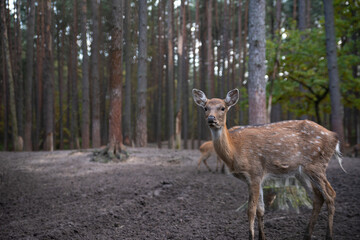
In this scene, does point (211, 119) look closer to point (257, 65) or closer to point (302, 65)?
point (257, 65)

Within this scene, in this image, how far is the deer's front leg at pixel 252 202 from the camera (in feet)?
13.2

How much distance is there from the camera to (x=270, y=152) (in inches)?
177

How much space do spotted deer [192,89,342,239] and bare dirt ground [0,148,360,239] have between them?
63cm

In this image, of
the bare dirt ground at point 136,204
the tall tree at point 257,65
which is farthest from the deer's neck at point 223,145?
the tall tree at point 257,65

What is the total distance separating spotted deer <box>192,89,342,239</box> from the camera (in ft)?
13.9

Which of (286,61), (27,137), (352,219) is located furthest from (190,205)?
(27,137)

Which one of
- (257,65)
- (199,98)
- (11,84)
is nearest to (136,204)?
(199,98)

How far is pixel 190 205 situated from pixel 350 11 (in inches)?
446

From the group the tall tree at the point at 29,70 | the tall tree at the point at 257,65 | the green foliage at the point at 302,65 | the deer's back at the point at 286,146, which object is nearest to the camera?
the deer's back at the point at 286,146

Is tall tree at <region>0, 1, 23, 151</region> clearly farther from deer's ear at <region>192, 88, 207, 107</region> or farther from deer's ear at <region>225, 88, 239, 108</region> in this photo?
deer's ear at <region>225, 88, 239, 108</region>

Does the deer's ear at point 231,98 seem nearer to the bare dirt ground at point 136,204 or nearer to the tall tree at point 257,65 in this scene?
the bare dirt ground at point 136,204

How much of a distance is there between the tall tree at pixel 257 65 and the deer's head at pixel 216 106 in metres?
2.53

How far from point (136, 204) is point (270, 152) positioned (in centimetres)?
297

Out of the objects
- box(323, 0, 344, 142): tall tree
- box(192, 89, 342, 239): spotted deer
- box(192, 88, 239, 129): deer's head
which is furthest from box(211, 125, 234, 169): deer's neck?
box(323, 0, 344, 142): tall tree
